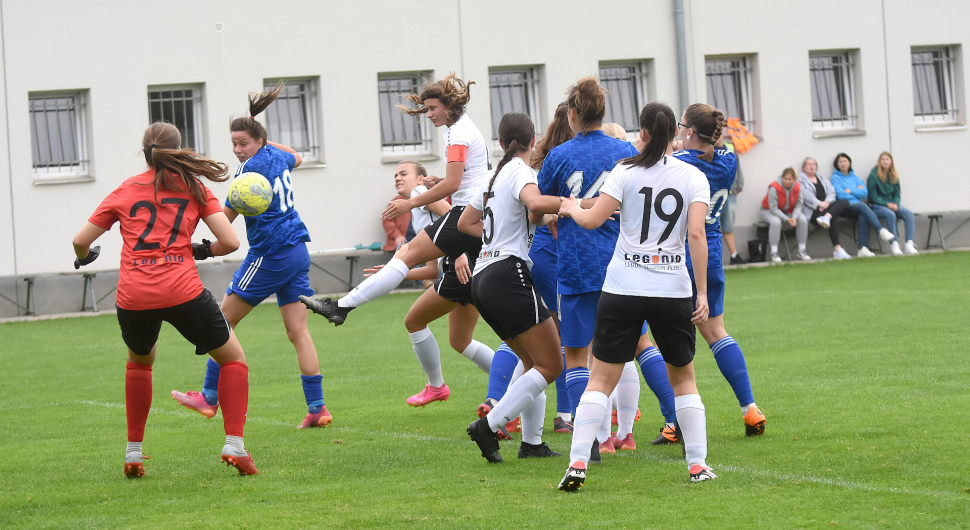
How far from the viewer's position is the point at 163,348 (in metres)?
12.9

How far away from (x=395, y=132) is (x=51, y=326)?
24.2ft

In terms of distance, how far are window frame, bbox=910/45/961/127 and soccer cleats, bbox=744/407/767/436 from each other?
19.0 metres

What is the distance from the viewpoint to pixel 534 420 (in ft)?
20.6

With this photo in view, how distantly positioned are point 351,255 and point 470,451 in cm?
1333

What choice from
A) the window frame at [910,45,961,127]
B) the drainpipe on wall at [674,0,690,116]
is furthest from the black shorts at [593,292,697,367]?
the window frame at [910,45,961,127]

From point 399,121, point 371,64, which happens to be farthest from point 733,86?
point 371,64

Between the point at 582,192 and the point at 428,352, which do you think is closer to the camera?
the point at 582,192

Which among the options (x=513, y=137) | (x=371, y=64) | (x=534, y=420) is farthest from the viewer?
(x=371, y=64)

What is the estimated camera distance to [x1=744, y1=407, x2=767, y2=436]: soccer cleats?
21.4ft

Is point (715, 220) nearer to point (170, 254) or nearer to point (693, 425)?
point (693, 425)

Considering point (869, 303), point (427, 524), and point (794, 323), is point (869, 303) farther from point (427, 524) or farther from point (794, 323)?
point (427, 524)

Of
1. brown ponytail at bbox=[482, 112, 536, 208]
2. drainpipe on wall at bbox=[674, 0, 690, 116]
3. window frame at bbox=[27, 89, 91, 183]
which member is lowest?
brown ponytail at bbox=[482, 112, 536, 208]

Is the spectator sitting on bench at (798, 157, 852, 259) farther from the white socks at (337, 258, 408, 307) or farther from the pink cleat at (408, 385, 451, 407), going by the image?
the white socks at (337, 258, 408, 307)

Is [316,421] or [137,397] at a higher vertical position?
[137,397]
